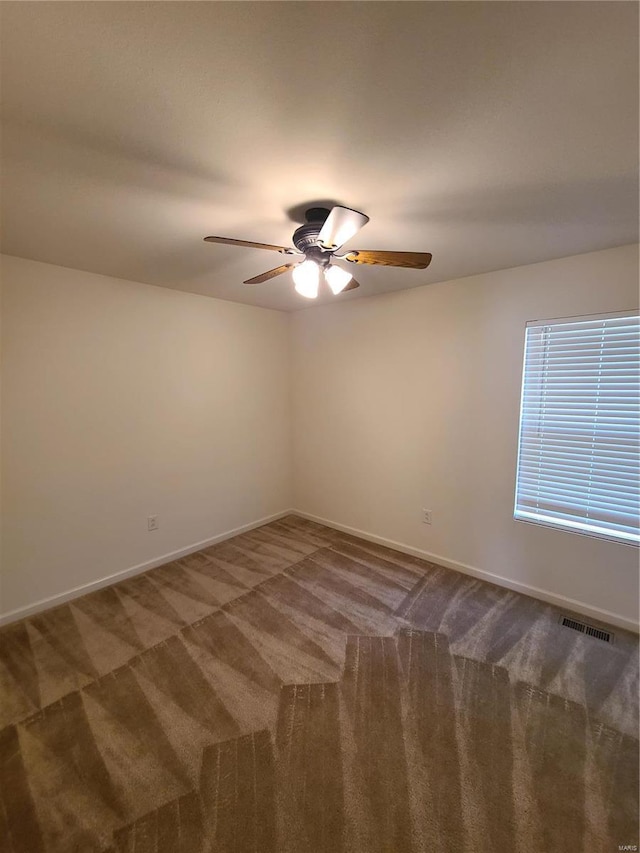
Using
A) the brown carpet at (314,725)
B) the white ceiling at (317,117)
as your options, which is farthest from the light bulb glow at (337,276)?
the brown carpet at (314,725)

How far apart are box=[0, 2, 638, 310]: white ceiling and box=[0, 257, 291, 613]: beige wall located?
700 millimetres

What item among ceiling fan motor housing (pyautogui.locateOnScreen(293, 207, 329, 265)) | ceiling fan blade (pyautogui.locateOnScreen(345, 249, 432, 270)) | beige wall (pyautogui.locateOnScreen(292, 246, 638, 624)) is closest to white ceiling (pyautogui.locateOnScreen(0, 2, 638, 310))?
ceiling fan motor housing (pyautogui.locateOnScreen(293, 207, 329, 265))

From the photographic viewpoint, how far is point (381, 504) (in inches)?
130

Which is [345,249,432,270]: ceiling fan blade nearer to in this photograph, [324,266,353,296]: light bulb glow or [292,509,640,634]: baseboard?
[324,266,353,296]: light bulb glow

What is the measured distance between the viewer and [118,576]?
8.89ft

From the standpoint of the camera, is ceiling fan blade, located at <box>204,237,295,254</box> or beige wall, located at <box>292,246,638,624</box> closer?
ceiling fan blade, located at <box>204,237,295,254</box>

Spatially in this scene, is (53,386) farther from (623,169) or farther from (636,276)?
(636,276)

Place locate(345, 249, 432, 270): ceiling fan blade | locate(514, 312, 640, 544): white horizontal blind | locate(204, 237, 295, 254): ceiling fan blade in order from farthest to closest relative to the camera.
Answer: locate(514, 312, 640, 544): white horizontal blind
locate(345, 249, 432, 270): ceiling fan blade
locate(204, 237, 295, 254): ceiling fan blade

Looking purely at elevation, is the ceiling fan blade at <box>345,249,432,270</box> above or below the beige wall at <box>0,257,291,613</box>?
above

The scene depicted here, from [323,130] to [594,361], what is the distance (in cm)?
211

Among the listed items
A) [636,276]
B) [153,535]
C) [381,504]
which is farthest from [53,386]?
[636,276]

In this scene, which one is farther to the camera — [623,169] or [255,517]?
[255,517]

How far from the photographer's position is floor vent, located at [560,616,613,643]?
6.93 feet

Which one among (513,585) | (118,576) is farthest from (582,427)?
(118,576)
